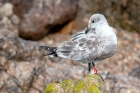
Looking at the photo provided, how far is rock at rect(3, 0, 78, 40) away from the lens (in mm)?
11695

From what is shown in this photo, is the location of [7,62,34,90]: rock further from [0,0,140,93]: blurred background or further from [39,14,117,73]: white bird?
[39,14,117,73]: white bird

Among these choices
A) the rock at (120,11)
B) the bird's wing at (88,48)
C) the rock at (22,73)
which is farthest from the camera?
the rock at (120,11)

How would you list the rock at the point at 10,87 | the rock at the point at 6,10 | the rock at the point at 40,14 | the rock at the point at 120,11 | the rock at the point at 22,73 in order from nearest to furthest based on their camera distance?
the rock at the point at 10,87 → the rock at the point at 22,73 → the rock at the point at 6,10 → the rock at the point at 40,14 → the rock at the point at 120,11

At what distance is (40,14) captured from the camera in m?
11.8

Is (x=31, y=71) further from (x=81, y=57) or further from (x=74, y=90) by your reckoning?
(x=74, y=90)

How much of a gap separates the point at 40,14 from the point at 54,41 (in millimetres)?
1093

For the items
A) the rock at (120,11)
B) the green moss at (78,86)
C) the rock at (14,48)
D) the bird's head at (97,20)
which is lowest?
the green moss at (78,86)

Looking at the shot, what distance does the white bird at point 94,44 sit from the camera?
21.6ft

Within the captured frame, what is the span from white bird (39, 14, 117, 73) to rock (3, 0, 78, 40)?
16.8ft

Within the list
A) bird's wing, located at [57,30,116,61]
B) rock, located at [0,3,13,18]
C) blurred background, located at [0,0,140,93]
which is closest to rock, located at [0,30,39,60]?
blurred background, located at [0,0,140,93]

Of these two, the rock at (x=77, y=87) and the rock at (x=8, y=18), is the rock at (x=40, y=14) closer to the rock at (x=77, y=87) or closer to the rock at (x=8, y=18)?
the rock at (x=8, y=18)

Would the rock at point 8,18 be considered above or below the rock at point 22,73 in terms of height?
above

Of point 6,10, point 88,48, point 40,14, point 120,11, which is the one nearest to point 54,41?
point 40,14

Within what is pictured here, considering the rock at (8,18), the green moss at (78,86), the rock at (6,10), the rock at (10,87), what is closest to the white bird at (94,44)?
the green moss at (78,86)
